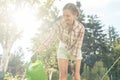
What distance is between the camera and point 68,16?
454 cm

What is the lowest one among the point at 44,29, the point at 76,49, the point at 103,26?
the point at 76,49

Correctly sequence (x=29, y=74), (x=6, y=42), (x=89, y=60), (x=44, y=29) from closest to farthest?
(x=29, y=74) < (x=6, y=42) < (x=44, y=29) < (x=89, y=60)

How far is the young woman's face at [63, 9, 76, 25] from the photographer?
14.7 ft

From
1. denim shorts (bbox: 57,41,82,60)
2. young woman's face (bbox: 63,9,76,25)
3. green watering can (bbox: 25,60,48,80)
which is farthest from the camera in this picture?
denim shorts (bbox: 57,41,82,60)

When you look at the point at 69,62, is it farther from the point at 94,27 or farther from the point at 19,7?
the point at 94,27

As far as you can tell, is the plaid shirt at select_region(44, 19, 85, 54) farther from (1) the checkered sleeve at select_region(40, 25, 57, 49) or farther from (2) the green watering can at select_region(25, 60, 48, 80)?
(2) the green watering can at select_region(25, 60, 48, 80)

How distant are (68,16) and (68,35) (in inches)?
11.8

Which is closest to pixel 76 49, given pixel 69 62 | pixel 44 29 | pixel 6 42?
pixel 69 62

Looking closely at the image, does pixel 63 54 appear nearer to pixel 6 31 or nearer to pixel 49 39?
pixel 49 39

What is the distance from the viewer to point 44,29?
3653 centimetres

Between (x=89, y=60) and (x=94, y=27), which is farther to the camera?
(x=94, y=27)

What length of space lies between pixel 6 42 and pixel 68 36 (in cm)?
1929

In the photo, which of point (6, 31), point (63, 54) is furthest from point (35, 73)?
point (6, 31)

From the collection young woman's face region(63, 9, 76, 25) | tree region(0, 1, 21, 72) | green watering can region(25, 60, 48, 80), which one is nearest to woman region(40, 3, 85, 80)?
young woman's face region(63, 9, 76, 25)
